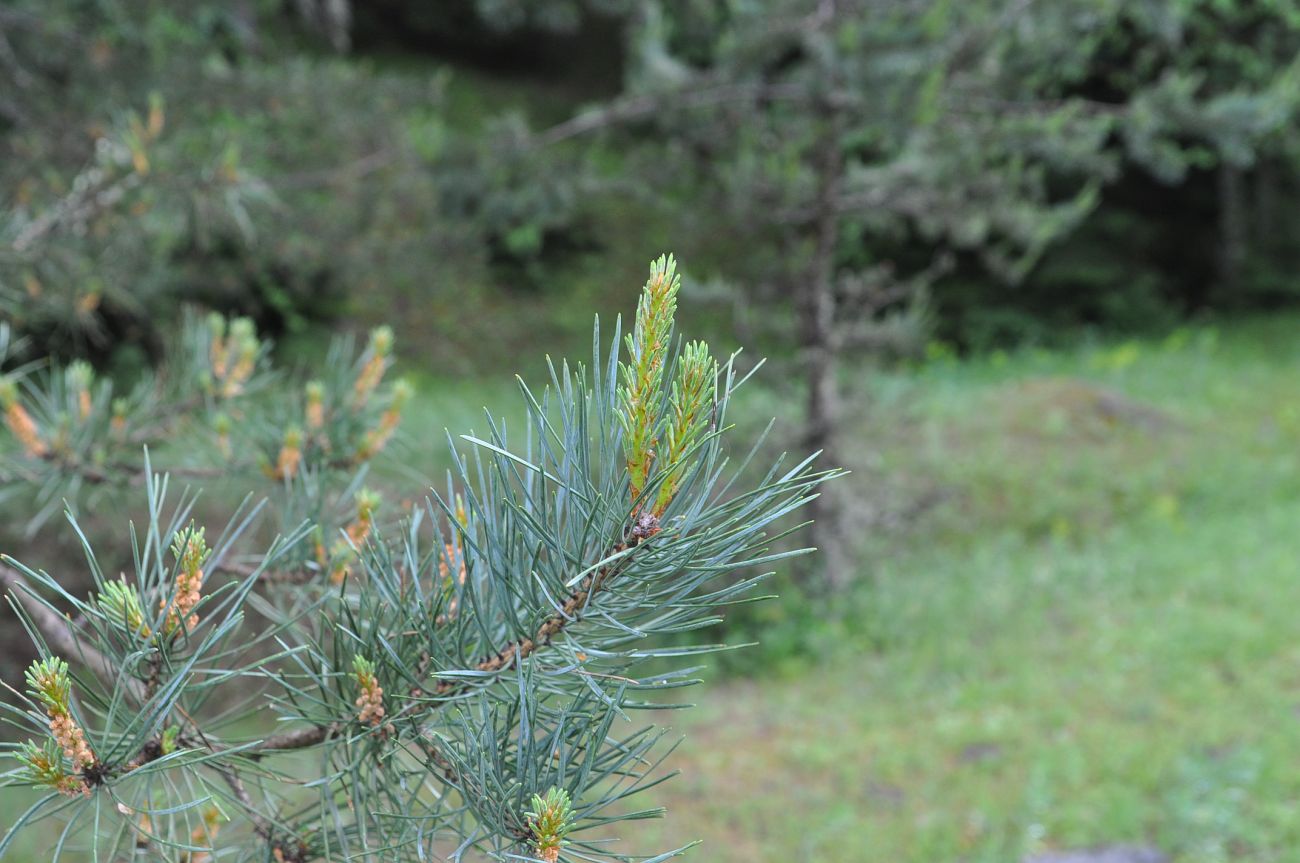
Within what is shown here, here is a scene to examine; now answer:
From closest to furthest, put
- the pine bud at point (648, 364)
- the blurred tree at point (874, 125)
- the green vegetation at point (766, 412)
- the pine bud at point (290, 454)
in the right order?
the pine bud at point (648, 364), the green vegetation at point (766, 412), the pine bud at point (290, 454), the blurred tree at point (874, 125)

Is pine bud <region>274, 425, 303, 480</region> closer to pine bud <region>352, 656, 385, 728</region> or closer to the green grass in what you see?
pine bud <region>352, 656, 385, 728</region>

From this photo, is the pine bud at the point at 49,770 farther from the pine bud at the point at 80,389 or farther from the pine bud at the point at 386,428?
the pine bud at the point at 80,389

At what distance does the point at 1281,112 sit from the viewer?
5.38 meters

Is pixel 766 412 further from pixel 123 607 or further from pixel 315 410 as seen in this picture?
pixel 123 607

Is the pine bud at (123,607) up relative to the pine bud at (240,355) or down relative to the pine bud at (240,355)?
down

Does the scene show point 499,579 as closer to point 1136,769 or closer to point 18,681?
point 1136,769

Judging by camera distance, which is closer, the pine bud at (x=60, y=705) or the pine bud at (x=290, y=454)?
the pine bud at (x=60, y=705)

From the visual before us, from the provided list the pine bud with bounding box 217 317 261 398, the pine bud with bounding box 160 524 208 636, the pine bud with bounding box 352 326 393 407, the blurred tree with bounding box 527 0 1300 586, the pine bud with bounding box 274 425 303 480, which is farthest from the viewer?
the blurred tree with bounding box 527 0 1300 586

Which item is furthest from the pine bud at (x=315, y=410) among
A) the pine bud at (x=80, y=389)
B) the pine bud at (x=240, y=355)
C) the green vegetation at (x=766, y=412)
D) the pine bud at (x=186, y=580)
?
the pine bud at (x=186, y=580)

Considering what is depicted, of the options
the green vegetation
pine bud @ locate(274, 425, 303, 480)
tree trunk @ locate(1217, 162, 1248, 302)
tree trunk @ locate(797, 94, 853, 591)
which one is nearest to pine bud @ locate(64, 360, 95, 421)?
the green vegetation

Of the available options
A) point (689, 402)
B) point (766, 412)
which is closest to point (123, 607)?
point (689, 402)

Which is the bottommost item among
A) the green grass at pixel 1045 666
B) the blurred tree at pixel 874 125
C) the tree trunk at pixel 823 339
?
the green grass at pixel 1045 666

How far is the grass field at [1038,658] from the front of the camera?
12.6 feet

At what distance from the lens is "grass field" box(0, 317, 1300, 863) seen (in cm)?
383
